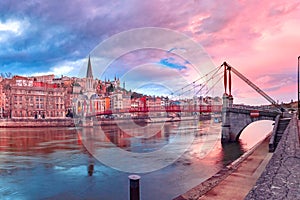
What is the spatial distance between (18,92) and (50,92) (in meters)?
9.34

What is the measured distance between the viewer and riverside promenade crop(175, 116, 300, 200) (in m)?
2.04

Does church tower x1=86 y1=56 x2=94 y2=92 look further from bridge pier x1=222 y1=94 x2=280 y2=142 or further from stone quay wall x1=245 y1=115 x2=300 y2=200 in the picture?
stone quay wall x1=245 y1=115 x2=300 y2=200

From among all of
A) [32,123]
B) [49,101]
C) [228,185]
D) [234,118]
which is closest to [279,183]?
[228,185]

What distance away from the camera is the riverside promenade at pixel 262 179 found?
204 centimetres

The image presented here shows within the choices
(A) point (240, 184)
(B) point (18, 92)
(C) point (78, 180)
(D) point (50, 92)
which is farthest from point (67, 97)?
(A) point (240, 184)

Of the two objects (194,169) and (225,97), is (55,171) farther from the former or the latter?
(225,97)

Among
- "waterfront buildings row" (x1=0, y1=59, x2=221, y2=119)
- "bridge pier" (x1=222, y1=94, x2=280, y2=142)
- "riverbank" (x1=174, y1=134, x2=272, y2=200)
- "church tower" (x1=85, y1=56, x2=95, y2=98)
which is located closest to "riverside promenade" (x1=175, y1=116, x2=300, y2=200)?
"riverbank" (x1=174, y1=134, x2=272, y2=200)

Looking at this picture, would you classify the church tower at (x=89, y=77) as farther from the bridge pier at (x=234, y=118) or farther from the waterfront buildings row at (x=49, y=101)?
the bridge pier at (x=234, y=118)

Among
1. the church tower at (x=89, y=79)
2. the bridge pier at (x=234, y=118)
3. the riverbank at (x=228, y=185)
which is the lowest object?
the riverbank at (x=228, y=185)

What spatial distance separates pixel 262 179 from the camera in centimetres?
237

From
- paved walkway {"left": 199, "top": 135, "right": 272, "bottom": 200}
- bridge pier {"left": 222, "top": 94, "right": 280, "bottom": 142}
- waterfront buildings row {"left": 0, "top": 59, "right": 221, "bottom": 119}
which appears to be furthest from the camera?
waterfront buildings row {"left": 0, "top": 59, "right": 221, "bottom": 119}

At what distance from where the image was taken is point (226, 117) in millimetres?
21516

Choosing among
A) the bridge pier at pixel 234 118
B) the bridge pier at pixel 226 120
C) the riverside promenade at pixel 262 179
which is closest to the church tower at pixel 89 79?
the bridge pier at pixel 226 120

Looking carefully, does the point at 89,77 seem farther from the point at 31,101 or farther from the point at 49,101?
the point at 31,101
